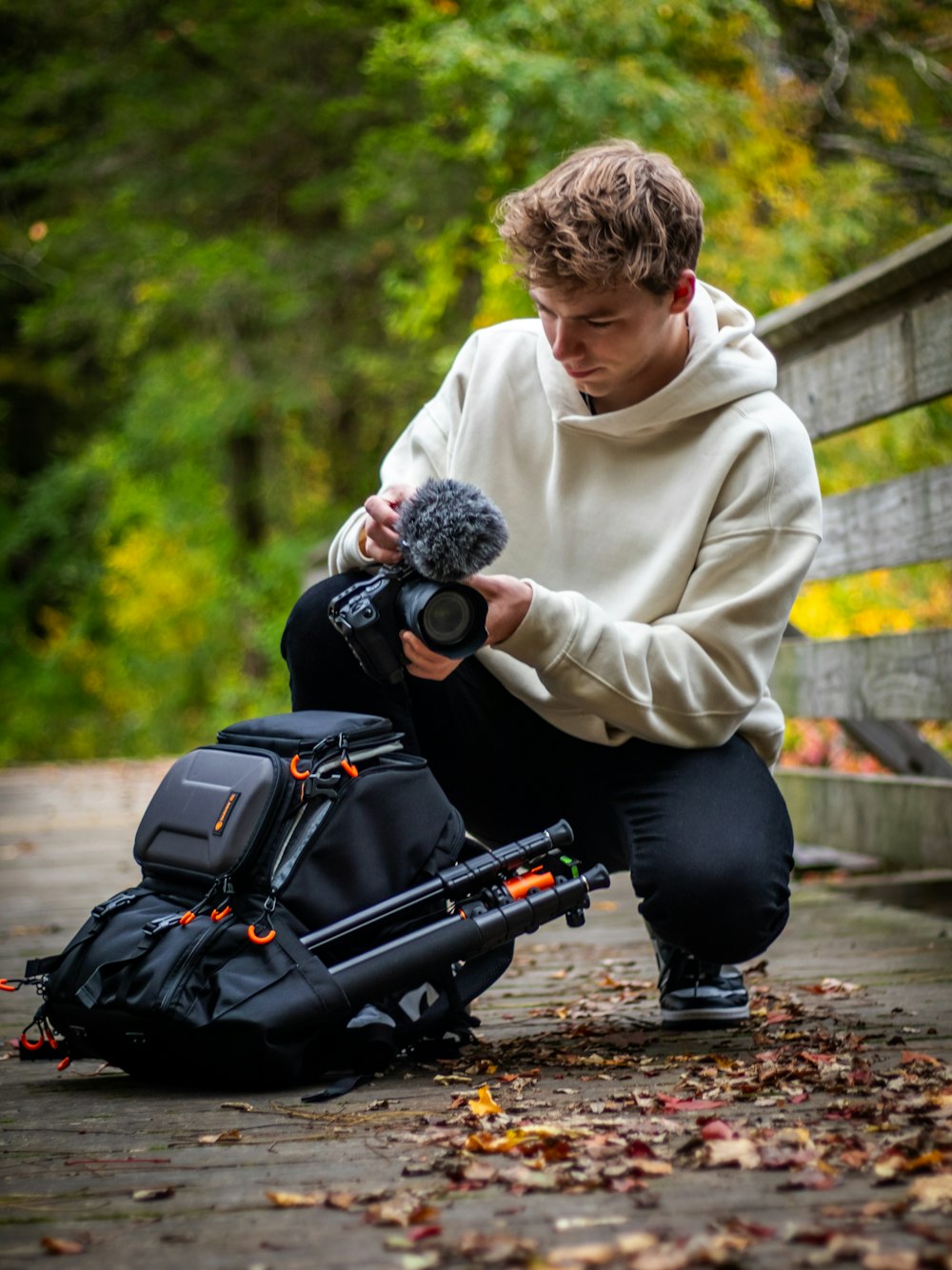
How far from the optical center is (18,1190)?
1460mm

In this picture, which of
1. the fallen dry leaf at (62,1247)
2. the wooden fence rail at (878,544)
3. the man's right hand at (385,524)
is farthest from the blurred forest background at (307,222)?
the fallen dry leaf at (62,1247)

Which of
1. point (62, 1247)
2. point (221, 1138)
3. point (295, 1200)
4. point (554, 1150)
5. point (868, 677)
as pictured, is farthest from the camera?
point (868, 677)

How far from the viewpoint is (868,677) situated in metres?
3.14

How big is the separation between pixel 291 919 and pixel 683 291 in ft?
3.57

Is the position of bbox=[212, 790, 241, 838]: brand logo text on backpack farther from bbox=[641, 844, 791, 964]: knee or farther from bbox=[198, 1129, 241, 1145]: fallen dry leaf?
bbox=[641, 844, 791, 964]: knee

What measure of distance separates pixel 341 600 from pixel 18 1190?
93 cm

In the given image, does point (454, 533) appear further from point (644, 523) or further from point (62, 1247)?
point (62, 1247)

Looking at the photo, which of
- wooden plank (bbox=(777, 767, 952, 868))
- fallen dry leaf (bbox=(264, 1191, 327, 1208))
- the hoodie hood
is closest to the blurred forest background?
wooden plank (bbox=(777, 767, 952, 868))

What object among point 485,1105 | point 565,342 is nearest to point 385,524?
point 565,342

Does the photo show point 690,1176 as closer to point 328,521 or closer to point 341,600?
point 341,600

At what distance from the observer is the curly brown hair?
6.55ft

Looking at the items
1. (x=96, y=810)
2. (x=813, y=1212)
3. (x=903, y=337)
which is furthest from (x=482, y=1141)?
(x=96, y=810)

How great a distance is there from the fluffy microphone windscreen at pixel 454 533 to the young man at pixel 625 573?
0.22 ft

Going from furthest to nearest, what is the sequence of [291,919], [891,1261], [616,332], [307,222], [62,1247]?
1. [307,222]
2. [616,332]
3. [291,919]
4. [62,1247]
5. [891,1261]
